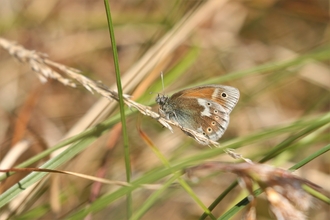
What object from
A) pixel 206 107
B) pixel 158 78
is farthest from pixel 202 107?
pixel 158 78

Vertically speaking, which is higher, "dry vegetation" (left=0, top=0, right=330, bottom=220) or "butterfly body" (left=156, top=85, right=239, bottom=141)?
"dry vegetation" (left=0, top=0, right=330, bottom=220)

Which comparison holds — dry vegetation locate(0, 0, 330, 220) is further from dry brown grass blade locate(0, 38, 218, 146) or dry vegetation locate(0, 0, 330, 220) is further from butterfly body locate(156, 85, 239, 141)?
dry brown grass blade locate(0, 38, 218, 146)

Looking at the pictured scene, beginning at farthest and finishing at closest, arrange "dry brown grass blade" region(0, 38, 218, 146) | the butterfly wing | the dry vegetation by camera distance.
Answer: the dry vegetation → the butterfly wing → "dry brown grass blade" region(0, 38, 218, 146)

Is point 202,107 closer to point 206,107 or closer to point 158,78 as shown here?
point 206,107

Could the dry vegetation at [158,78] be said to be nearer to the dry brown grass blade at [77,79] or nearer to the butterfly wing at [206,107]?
the butterfly wing at [206,107]

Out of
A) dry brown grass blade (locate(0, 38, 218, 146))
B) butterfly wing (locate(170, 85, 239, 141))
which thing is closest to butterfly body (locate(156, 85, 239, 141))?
butterfly wing (locate(170, 85, 239, 141))

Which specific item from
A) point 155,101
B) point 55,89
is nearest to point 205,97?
point 155,101

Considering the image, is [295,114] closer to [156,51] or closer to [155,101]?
[156,51]
